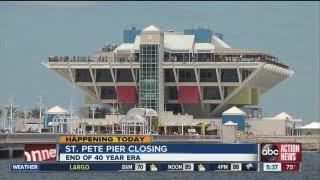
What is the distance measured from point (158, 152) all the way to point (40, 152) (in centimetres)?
763

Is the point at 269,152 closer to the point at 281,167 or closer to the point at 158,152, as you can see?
the point at 281,167

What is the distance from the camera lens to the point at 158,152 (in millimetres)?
79500

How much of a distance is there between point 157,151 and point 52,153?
22.1ft

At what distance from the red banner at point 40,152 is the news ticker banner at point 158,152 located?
0.52 meters

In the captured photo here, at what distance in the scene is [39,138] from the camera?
193250mm

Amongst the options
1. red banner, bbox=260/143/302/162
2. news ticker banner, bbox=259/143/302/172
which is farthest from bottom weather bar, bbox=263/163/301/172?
red banner, bbox=260/143/302/162

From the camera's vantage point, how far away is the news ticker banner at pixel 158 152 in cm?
7869

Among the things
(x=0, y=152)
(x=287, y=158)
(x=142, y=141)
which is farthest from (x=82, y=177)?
(x=0, y=152)

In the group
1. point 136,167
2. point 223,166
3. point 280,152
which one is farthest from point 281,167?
point 136,167

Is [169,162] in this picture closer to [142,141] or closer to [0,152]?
[142,141]

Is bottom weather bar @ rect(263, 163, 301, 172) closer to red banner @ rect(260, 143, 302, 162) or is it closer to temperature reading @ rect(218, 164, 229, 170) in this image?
red banner @ rect(260, 143, 302, 162)

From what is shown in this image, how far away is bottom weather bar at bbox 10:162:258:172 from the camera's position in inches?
3091

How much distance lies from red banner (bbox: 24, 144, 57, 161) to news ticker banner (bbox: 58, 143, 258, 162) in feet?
1.72

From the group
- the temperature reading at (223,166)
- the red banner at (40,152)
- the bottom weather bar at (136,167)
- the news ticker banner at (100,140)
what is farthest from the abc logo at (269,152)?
the red banner at (40,152)
